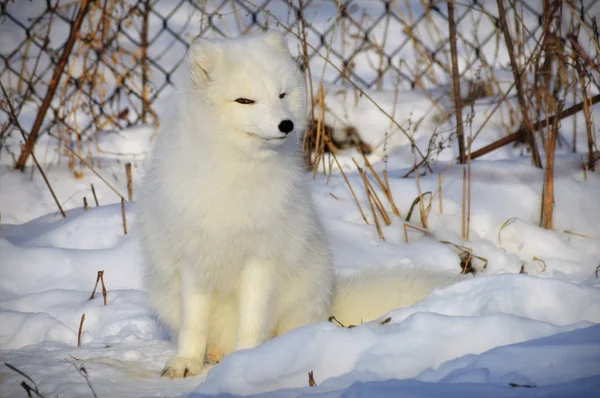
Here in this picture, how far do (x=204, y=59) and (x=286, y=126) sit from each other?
1.10ft

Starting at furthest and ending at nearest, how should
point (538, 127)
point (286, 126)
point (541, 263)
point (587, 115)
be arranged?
point (538, 127) < point (587, 115) < point (541, 263) < point (286, 126)

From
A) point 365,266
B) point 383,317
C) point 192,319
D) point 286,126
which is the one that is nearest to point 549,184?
point 365,266

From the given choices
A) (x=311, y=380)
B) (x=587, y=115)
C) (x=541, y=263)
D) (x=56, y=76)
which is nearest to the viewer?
(x=311, y=380)

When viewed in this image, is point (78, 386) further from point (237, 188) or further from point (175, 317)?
point (237, 188)

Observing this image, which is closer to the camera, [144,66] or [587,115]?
[587,115]

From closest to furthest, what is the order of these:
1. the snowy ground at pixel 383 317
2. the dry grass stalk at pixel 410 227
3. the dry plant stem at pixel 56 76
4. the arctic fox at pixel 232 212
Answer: the snowy ground at pixel 383 317 < the arctic fox at pixel 232 212 < the dry grass stalk at pixel 410 227 < the dry plant stem at pixel 56 76

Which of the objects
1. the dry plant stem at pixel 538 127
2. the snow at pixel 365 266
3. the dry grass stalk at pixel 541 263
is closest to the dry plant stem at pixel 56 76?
the snow at pixel 365 266

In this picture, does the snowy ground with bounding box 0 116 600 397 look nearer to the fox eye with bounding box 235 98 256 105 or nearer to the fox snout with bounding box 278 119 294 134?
the fox snout with bounding box 278 119 294 134

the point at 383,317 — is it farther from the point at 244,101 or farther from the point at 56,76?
the point at 56,76

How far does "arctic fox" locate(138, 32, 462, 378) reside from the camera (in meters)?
1.98

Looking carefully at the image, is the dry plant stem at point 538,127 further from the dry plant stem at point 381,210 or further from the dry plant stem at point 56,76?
the dry plant stem at point 56,76

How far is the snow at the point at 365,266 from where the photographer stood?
57.8 inches

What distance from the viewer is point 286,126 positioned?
1.87 metres

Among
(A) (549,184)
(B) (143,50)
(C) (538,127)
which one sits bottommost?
(A) (549,184)
